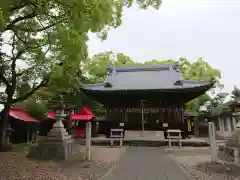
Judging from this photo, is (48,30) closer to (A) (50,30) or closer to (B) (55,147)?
(A) (50,30)

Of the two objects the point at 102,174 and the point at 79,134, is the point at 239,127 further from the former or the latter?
the point at 79,134

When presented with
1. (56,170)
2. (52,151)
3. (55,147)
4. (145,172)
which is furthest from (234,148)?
(52,151)

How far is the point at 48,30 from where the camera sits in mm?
7617

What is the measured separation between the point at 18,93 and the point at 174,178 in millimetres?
12884

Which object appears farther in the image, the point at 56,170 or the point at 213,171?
the point at 56,170

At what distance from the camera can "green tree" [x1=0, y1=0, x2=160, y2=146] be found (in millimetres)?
4027

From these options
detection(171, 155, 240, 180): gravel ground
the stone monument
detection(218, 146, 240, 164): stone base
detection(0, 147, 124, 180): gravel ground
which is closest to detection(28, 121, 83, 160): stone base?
the stone monument

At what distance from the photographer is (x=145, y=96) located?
57.7ft

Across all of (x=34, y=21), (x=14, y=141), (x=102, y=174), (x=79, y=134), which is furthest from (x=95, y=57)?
(x=102, y=174)

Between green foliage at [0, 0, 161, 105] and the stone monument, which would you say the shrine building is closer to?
green foliage at [0, 0, 161, 105]

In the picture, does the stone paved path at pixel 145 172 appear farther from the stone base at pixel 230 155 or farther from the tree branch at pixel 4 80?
the tree branch at pixel 4 80

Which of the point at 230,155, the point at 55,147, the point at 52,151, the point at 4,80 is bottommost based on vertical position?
the point at 230,155

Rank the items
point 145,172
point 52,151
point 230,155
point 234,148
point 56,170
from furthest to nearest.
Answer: point 52,151 < point 230,155 < point 234,148 < point 56,170 < point 145,172

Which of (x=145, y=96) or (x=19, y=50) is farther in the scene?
(x=145, y=96)
